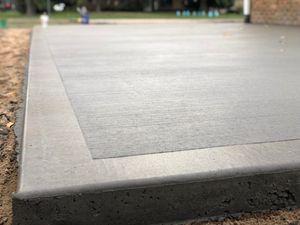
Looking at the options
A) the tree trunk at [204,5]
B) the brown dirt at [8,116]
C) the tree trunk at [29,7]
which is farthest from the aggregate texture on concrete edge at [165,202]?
the tree trunk at [204,5]

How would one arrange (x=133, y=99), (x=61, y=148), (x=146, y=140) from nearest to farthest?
(x=61, y=148) → (x=146, y=140) → (x=133, y=99)

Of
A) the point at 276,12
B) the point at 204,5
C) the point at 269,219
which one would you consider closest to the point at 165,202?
the point at 269,219

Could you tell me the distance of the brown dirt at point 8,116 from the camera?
9.34 feet

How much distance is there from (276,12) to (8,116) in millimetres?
13325

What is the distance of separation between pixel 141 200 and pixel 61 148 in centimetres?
76

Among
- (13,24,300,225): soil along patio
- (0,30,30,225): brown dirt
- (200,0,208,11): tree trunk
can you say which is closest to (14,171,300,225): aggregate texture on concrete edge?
(13,24,300,225): soil along patio

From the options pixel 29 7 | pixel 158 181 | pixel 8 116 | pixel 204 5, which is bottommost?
pixel 204 5

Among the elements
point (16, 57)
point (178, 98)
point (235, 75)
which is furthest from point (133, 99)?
point (16, 57)

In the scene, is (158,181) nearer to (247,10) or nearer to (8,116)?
(8,116)

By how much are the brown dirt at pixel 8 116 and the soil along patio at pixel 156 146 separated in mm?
211

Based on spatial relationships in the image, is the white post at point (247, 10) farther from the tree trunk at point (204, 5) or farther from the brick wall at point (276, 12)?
the tree trunk at point (204, 5)

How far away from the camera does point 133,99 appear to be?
15.2ft

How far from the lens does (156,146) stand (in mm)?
3180

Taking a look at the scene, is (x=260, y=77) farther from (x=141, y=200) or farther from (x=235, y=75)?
(x=141, y=200)
